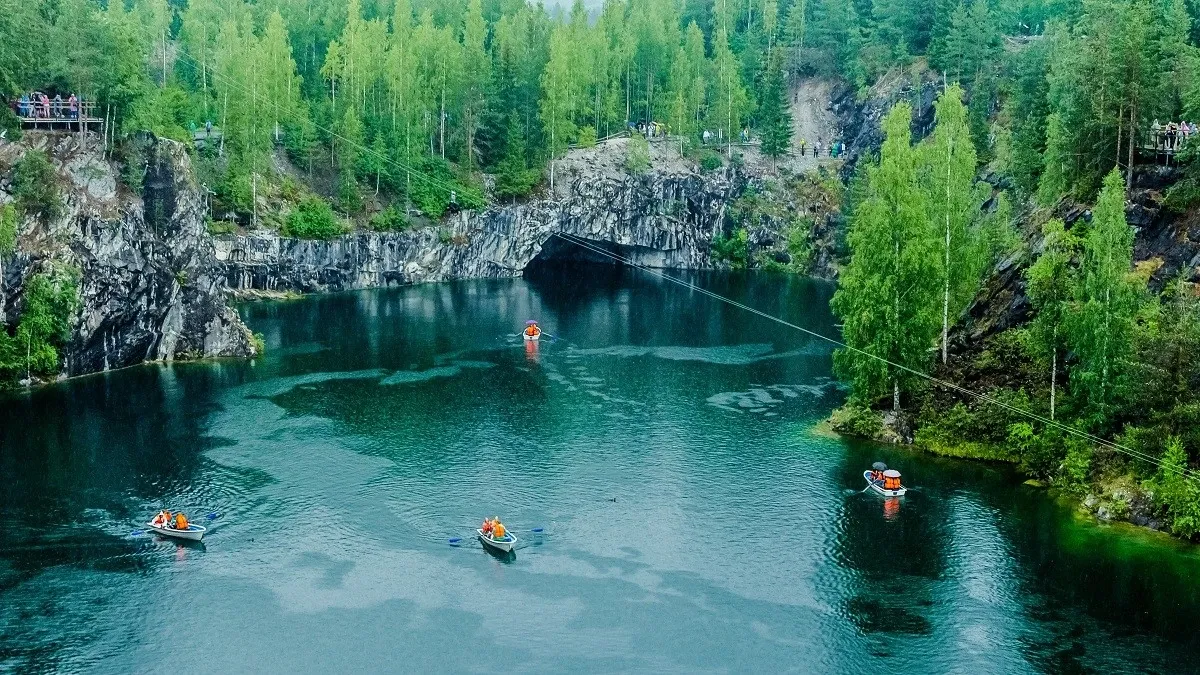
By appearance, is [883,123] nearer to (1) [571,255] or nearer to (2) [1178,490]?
(2) [1178,490]

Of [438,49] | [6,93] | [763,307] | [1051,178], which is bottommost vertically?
[763,307]

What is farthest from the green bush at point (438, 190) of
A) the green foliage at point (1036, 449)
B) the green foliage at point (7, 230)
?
the green foliage at point (1036, 449)

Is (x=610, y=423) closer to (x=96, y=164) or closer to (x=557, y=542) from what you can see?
(x=557, y=542)

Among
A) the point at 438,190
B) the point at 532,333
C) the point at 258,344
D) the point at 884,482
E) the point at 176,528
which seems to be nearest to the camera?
the point at 176,528

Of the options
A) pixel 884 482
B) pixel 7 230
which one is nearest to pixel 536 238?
pixel 7 230

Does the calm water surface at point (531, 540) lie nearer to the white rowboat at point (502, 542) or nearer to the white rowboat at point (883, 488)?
the white rowboat at point (502, 542)

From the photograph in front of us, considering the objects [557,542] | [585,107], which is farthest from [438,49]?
[557,542]

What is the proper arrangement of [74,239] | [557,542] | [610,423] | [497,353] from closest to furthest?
[557,542] < [610,423] < [74,239] < [497,353]

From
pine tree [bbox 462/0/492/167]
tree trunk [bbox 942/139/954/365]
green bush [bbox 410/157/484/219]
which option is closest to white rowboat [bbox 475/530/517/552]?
tree trunk [bbox 942/139/954/365]
